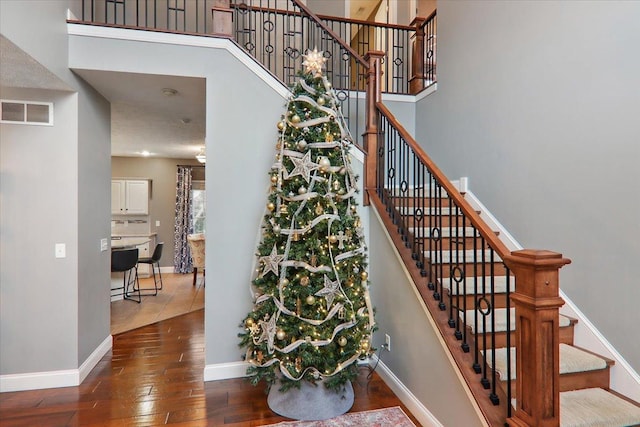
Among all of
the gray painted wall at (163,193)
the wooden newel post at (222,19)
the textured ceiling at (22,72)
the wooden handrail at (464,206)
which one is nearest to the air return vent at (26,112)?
the textured ceiling at (22,72)

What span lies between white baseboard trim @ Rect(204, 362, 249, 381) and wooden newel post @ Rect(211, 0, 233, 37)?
2831mm

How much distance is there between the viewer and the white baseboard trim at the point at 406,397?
2.23 m

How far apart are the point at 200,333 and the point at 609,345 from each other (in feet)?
12.4

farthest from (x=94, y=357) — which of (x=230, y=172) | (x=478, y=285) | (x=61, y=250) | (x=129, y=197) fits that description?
(x=129, y=197)

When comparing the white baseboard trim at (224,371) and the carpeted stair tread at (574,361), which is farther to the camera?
the white baseboard trim at (224,371)

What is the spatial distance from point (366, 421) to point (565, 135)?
2.49m

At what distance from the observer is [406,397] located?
2.51m

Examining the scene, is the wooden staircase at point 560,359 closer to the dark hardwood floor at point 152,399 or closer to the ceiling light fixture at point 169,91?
the dark hardwood floor at point 152,399

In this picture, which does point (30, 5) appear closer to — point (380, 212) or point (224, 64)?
point (224, 64)

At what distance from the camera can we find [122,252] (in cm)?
498

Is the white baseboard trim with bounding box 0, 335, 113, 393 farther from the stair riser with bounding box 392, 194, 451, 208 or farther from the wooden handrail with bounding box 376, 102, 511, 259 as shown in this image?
the wooden handrail with bounding box 376, 102, 511, 259

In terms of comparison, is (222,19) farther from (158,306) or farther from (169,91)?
(158,306)

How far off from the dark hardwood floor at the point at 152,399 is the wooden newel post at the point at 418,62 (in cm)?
365

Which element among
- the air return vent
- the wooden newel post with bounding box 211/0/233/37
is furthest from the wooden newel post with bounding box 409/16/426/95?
the air return vent
